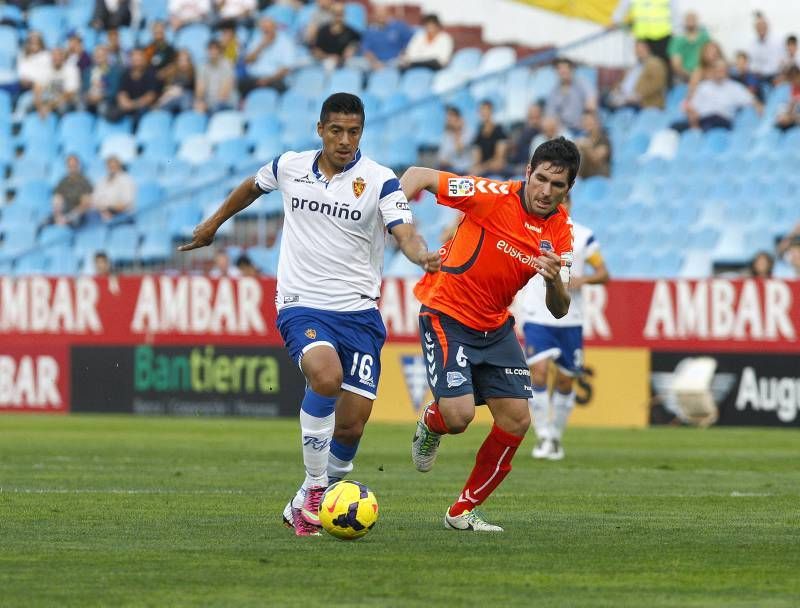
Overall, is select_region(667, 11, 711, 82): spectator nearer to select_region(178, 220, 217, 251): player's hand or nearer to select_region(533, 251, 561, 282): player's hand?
select_region(178, 220, 217, 251): player's hand

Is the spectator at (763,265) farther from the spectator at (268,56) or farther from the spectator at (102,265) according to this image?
the spectator at (268,56)

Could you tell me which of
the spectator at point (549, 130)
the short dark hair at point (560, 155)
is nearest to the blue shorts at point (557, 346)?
the short dark hair at point (560, 155)

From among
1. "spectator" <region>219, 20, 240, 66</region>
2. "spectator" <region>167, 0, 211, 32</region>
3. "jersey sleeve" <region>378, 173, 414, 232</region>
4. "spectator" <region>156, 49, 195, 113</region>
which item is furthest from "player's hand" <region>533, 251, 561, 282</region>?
"spectator" <region>167, 0, 211, 32</region>

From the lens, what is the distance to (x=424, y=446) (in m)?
10.7

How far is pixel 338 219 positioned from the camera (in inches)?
380

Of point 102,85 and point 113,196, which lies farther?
point 102,85

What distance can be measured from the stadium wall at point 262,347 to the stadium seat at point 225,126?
574 centimetres

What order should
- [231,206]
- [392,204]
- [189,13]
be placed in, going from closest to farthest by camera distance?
[392,204] < [231,206] < [189,13]

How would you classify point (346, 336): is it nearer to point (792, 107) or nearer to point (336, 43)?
point (792, 107)

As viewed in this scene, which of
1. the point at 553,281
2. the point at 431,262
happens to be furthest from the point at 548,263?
the point at 431,262

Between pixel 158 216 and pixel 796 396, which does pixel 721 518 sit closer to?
pixel 796 396

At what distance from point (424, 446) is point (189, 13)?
22.9 meters

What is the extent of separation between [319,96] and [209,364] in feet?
24.1

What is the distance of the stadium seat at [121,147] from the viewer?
30.6m
